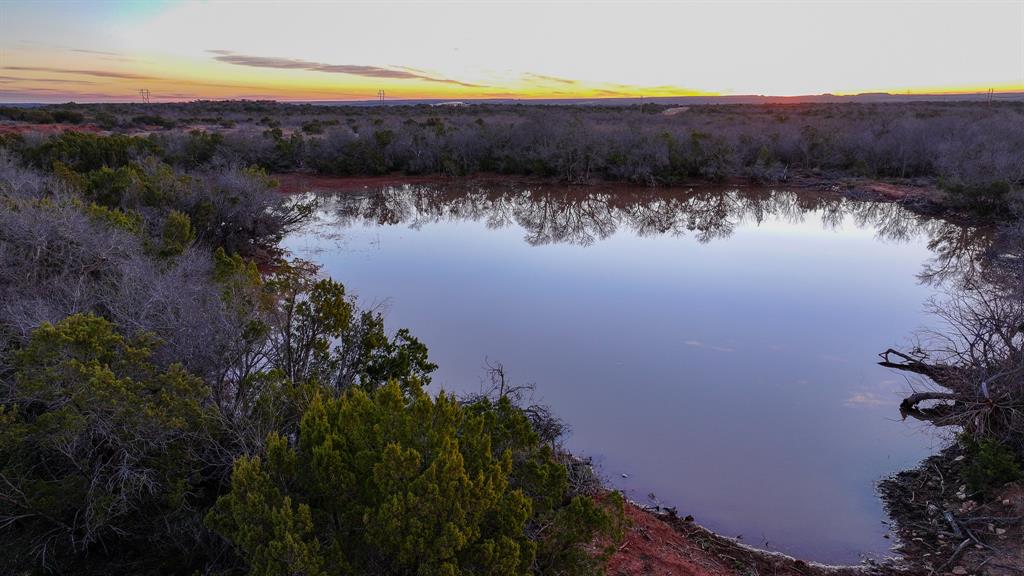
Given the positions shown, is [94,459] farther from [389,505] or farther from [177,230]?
[177,230]

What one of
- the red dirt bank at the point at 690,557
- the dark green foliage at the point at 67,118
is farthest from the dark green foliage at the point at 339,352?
the dark green foliage at the point at 67,118

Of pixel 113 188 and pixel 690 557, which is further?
pixel 113 188

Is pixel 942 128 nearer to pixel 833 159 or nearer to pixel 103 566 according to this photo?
pixel 833 159

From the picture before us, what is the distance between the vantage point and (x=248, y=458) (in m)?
4.04

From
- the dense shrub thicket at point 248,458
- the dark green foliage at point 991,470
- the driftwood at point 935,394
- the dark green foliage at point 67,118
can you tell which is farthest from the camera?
the dark green foliage at point 67,118

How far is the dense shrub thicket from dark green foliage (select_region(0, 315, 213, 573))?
1 cm

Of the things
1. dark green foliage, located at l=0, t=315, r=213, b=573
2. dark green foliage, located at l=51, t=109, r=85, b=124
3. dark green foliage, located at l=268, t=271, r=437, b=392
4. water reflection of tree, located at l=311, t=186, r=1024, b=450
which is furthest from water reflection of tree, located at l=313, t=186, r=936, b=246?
dark green foliage, located at l=51, t=109, r=85, b=124

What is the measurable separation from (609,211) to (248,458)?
1799cm

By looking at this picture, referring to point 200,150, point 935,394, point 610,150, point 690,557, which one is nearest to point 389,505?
point 690,557

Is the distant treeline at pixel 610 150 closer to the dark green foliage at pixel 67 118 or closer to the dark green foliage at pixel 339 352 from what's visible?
the dark green foliage at pixel 67 118

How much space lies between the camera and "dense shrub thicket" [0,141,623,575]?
3.24 meters

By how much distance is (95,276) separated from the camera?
7375mm

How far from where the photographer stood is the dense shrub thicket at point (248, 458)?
3.24 meters

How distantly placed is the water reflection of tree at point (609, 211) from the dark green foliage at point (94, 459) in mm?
12851
